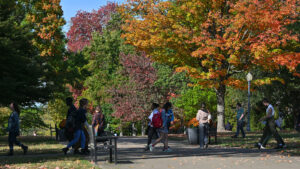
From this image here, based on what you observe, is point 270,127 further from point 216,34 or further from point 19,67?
point 19,67

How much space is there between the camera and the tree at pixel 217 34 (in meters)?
23.1

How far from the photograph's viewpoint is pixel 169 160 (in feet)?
41.0

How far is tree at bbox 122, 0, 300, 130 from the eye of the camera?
23.1 meters

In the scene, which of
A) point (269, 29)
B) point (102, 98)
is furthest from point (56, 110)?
point (269, 29)

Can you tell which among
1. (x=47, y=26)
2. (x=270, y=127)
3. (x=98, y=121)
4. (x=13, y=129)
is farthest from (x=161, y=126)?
(x=47, y=26)

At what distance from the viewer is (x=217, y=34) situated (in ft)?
80.9

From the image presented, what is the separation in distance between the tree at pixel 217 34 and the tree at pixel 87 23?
1070 inches

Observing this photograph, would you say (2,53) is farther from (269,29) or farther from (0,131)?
(0,131)

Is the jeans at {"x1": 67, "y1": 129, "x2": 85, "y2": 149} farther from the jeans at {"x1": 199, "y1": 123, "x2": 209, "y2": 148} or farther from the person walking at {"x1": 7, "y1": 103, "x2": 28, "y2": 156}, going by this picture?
the jeans at {"x1": 199, "y1": 123, "x2": 209, "y2": 148}

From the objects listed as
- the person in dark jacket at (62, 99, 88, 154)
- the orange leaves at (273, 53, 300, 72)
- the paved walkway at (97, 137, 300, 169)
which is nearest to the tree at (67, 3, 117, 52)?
the orange leaves at (273, 53, 300, 72)

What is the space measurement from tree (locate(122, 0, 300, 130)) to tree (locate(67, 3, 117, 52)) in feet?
89.1

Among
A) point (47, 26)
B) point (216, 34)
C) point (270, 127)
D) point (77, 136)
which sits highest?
point (47, 26)

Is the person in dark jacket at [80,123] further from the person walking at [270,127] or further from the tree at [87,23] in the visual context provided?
the tree at [87,23]

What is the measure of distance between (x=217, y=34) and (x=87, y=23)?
109 feet
